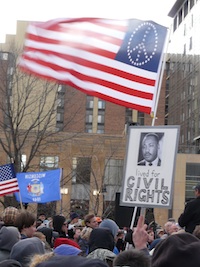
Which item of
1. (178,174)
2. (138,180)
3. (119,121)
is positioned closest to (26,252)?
(138,180)

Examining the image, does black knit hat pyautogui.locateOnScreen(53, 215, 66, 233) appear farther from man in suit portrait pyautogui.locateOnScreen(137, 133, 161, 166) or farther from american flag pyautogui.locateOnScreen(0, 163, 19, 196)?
man in suit portrait pyautogui.locateOnScreen(137, 133, 161, 166)

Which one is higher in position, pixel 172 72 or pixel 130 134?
pixel 172 72

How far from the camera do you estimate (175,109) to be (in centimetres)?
7344

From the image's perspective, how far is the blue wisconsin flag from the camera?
53.3 ft

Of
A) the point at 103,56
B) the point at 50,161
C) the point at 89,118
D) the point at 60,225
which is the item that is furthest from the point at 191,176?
the point at 103,56

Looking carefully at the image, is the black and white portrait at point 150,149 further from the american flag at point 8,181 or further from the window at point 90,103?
the window at point 90,103

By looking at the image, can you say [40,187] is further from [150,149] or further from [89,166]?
[89,166]

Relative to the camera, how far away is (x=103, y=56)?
8695 mm

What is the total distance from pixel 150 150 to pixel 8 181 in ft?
26.2

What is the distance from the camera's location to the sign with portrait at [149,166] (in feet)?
21.0

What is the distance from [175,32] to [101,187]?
4321 centimetres

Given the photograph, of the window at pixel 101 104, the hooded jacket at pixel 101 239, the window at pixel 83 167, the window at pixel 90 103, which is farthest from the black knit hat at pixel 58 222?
the window at pixel 90 103

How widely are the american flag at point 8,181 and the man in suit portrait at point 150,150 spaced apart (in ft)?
25.0

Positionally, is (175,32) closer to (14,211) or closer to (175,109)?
(175,109)
